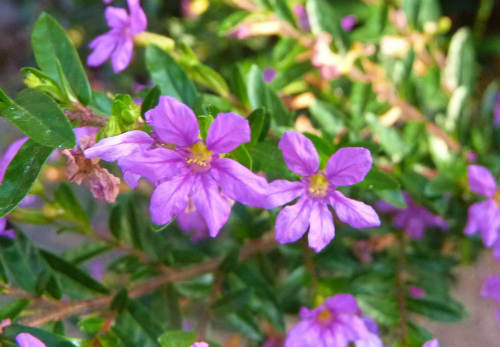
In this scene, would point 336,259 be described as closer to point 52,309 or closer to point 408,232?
point 408,232

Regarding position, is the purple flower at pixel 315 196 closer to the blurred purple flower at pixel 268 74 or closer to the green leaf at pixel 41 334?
the green leaf at pixel 41 334

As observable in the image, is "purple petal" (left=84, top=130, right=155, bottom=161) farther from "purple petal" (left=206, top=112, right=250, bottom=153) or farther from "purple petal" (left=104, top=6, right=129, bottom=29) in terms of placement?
"purple petal" (left=104, top=6, right=129, bottom=29)

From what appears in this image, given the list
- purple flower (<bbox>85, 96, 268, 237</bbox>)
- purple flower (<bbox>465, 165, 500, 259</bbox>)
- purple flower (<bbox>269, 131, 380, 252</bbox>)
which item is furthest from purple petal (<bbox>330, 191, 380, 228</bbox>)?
purple flower (<bbox>465, 165, 500, 259</bbox>)

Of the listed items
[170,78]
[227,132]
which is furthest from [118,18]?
[227,132]

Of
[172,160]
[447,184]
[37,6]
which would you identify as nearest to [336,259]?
[447,184]

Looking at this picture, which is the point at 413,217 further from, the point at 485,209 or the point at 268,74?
the point at 268,74

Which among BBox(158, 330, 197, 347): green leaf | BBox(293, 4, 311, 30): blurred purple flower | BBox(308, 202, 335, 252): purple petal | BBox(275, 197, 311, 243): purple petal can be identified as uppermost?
BBox(275, 197, 311, 243): purple petal
